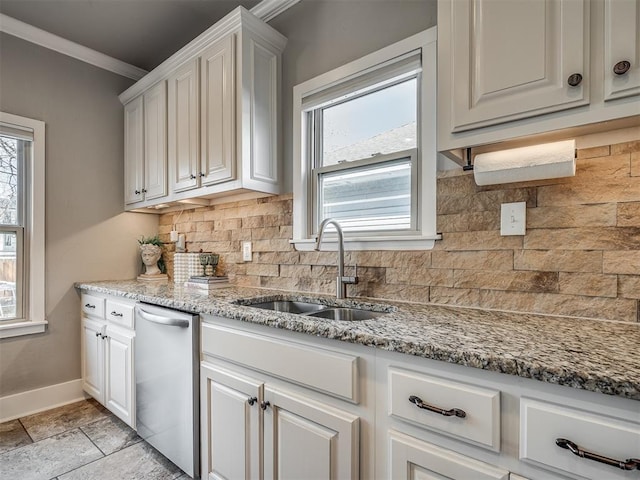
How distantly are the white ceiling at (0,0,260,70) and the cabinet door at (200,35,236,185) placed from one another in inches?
14.6

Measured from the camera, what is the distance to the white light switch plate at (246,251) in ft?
7.89

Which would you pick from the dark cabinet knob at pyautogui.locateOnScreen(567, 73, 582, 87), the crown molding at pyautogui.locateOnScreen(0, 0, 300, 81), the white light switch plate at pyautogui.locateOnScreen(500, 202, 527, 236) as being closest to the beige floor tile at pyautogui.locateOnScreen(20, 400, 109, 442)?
the crown molding at pyautogui.locateOnScreen(0, 0, 300, 81)

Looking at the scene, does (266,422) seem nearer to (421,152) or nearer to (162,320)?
(162,320)

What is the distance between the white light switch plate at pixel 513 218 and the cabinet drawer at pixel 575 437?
77 centimetres

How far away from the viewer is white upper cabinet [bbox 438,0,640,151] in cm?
95

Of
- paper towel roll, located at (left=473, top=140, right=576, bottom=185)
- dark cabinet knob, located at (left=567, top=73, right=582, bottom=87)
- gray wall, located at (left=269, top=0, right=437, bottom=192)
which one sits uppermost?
gray wall, located at (left=269, top=0, right=437, bottom=192)

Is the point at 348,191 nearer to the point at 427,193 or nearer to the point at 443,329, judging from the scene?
the point at 427,193

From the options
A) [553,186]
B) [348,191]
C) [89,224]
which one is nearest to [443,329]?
[553,186]

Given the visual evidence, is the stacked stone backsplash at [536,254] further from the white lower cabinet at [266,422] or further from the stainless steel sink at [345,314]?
the white lower cabinet at [266,422]

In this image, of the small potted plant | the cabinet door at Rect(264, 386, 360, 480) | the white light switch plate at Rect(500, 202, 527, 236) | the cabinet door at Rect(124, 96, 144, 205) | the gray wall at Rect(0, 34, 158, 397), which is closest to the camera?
the cabinet door at Rect(264, 386, 360, 480)

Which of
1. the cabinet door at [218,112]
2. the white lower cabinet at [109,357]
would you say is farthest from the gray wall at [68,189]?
the cabinet door at [218,112]

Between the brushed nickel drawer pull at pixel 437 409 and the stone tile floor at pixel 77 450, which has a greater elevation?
the brushed nickel drawer pull at pixel 437 409

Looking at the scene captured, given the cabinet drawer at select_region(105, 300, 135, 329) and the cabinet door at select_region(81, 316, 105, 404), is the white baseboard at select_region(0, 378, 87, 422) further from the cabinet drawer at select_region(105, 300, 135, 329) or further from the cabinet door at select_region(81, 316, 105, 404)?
the cabinet drawer at select_region(105, 300, 135, 329)

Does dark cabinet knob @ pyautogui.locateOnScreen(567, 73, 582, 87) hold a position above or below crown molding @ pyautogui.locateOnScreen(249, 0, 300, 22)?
below
